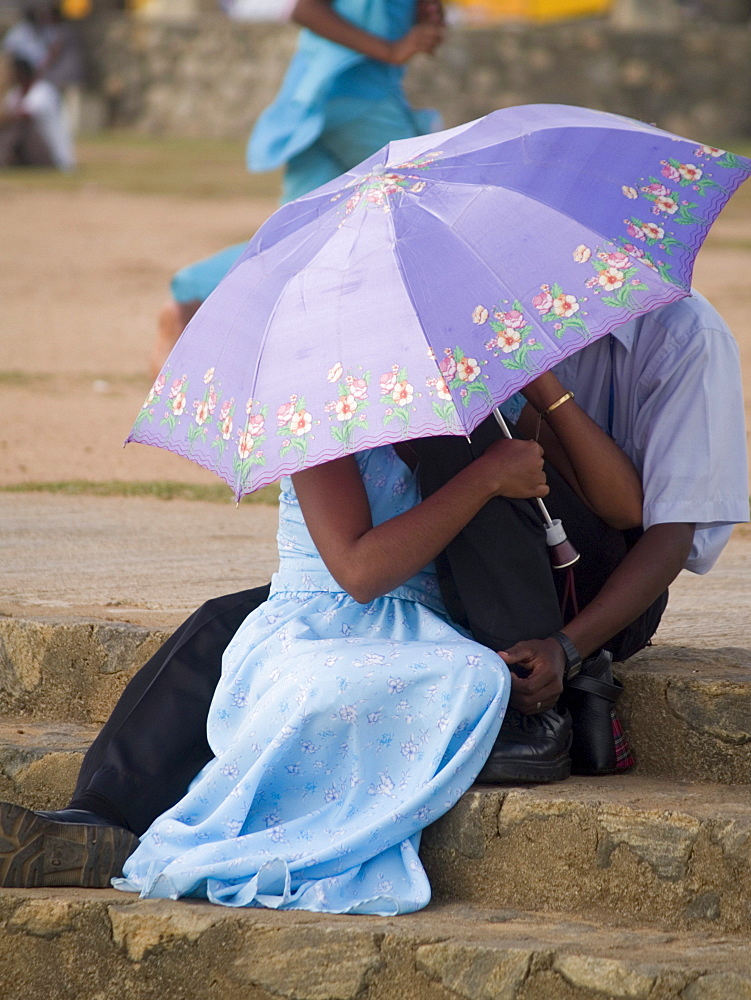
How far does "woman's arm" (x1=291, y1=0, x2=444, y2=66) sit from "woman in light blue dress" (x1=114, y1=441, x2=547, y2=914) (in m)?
3.27

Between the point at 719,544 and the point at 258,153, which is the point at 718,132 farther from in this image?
the point at 719,544

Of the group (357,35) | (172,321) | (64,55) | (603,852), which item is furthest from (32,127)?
(603,852)

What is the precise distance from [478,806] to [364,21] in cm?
380

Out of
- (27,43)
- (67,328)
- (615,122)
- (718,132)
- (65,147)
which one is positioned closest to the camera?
(615,122)

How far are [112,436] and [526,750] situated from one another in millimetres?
3492

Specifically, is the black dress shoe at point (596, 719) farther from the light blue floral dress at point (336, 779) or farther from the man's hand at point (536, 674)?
the light blue floral dress at point (336, 779)

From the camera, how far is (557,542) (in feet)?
8.67

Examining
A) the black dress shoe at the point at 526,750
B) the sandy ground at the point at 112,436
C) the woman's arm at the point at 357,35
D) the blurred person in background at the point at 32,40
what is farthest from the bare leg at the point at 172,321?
the blurred person in background at the point at 32,40

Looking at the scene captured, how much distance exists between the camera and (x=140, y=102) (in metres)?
20.7

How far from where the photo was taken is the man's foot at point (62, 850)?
8.41 ft

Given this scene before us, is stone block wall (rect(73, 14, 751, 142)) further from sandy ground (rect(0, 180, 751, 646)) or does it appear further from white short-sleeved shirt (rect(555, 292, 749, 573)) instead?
white short-sleeved shirt (rect(555, 292, 749, 573))

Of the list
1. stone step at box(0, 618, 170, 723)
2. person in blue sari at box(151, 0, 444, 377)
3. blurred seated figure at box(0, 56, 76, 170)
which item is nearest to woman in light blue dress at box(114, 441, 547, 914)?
stone step at box(0, 618, 170, 723)

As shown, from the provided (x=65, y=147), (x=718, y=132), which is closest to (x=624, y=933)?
(x=65, y=147)

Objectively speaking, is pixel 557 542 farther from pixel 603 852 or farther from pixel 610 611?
pixel 603 852
